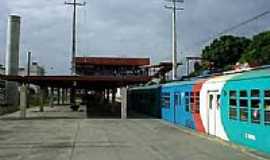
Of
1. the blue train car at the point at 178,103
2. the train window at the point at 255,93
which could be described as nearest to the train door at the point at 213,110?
the blue train car at the point at 178,103

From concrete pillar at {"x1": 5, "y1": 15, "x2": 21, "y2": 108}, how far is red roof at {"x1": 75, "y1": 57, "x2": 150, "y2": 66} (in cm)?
1145

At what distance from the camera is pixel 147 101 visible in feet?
152

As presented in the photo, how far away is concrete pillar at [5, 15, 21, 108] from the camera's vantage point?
Answer: 255 ft

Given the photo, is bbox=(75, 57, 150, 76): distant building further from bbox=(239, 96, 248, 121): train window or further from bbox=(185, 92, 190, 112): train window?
bbox=(239, 96, 248, 121): train window

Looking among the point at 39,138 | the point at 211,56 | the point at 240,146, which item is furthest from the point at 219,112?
the point at 211,56

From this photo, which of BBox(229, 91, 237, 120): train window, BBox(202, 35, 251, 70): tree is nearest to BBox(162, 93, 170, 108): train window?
BBox(229, 91, 237, 120): train window

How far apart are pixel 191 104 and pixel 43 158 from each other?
43.6ft

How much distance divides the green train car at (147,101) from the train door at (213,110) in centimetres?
1531

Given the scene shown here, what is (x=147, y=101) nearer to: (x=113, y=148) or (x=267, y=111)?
(x=113, y=148)

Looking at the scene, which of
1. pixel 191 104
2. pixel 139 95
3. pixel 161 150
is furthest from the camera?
pixel 139 95

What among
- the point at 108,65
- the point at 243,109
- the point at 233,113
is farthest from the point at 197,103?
the point at 108,65

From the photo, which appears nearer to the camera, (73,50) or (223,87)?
(223,87)

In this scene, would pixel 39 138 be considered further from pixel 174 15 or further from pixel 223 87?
pixel 174 15

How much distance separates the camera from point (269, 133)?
50.2 feet
